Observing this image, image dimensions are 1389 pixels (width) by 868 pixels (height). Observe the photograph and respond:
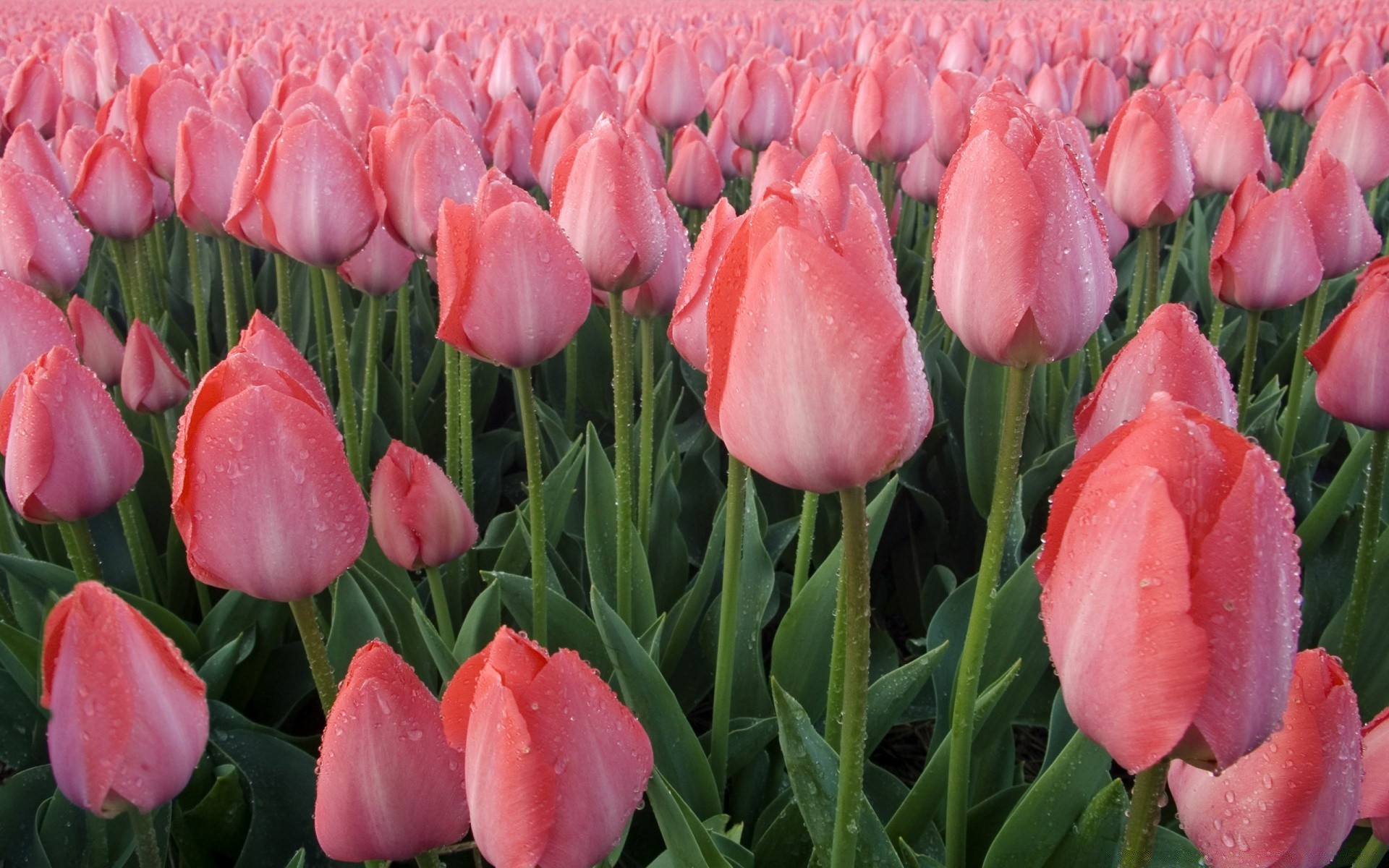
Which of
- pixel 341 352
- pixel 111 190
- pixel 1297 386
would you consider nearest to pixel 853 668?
pixel 341 352

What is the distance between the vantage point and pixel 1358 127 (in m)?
1.88

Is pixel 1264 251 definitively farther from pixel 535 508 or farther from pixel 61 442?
pixel 61 442

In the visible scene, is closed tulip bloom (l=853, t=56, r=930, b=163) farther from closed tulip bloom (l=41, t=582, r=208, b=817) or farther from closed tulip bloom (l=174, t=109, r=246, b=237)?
closed tulip bloom (l=41, t=582, r=208, b=817)

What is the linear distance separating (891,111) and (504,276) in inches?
50.2

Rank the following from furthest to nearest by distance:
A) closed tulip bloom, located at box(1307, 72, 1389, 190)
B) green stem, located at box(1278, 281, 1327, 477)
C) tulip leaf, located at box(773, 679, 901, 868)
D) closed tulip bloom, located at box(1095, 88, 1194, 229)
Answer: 1. closed tulip bloom, located at box(1307, 72, 1389, 190)
2. green stem, located at box(1278, 281, 1327, 477)
3. closed tulip bloom, located at box(1095, 88, 1194, 229)
4. tulip leaf, located at box(773, 679, 901, 868)

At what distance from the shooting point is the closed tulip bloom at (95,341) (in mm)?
1495

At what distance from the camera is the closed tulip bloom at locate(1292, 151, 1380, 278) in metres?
1.41

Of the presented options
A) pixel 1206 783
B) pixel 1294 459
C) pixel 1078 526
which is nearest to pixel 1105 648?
pixel 1078 526

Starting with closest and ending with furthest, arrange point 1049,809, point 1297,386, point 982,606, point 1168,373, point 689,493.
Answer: point 1168,373 → point 982,606 → point 1049,809 → point 1297,386 → point 689,493

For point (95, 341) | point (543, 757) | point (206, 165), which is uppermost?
point (206, 165)

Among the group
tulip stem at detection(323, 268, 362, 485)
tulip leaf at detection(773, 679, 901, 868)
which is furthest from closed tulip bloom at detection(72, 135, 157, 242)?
tulip leaf at detection(773, 679, 901, 868)

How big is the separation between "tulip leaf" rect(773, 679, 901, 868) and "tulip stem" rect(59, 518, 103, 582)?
2.28 ft

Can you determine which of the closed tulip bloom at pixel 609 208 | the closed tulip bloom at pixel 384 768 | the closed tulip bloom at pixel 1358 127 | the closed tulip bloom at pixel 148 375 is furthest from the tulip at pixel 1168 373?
the closed tulip bloom at pixel 1358 127

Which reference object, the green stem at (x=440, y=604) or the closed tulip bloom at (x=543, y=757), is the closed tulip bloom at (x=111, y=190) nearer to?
the green stem at (x=440, y=604)
